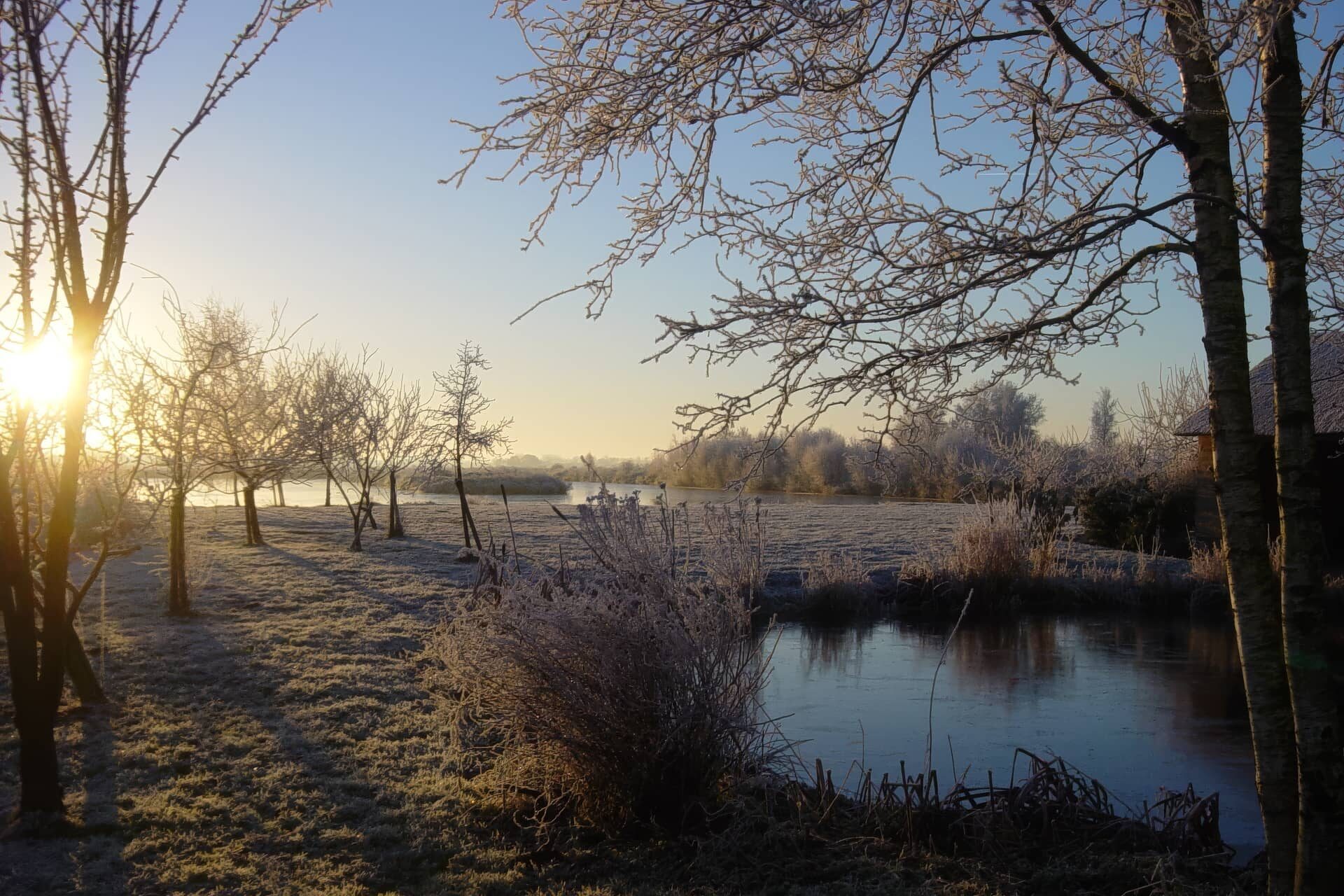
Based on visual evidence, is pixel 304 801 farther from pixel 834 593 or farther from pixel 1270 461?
pixel 1270 461

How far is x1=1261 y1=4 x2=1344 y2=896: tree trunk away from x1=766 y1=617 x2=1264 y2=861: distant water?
1.48 metres

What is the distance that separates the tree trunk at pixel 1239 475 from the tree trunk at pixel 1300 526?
0.33ft

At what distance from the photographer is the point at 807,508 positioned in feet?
92.3

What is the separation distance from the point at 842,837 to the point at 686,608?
1.20 m

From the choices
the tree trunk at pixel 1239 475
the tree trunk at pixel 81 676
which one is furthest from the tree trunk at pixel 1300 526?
the tree trunk at pixel 81 676

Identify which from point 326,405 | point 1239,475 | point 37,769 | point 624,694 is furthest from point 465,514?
point 1239,475

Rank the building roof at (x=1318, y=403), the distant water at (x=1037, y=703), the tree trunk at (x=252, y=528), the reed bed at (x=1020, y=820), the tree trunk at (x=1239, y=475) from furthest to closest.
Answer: the tree trunk at (x=252, y=528) < the building roof at (x=1318, y=403) < the distant water at (x=1037, y=703) < the reed bed at (x=1020, y=820) < the tree trunk at (x=1239, y=475)

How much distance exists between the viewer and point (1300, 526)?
Answer: 3.06 m

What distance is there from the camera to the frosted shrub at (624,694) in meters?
4.14

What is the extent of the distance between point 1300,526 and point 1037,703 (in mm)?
5659

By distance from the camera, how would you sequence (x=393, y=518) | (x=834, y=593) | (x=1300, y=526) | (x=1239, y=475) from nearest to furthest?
(x=1300, y=526), (x=1239, y=475), (x=834, y=593), (x=393, y=518)

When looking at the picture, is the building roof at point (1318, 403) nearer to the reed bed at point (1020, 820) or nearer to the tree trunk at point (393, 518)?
the reed bed at point (1020, 820)

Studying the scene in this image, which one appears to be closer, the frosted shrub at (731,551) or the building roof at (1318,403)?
the frosted shrub at (731,551)

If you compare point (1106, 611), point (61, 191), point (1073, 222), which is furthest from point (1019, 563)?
point (61, 191)
